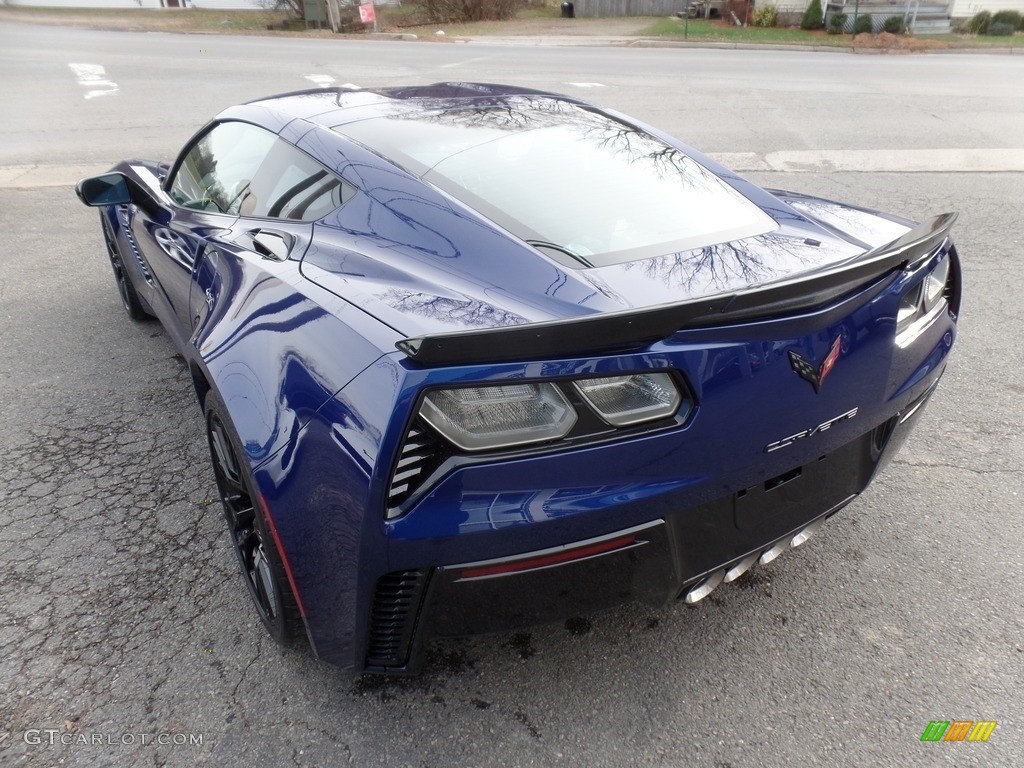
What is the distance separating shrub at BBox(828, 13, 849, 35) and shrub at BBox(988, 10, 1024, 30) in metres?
4.60

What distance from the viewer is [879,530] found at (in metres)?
2.67

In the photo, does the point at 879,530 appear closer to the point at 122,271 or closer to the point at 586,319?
the point at 586,319

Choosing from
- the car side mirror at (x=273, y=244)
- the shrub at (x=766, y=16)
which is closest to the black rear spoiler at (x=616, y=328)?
the car side mirror at (x=273, y=244)

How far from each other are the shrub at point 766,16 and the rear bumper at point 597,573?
1082 inches

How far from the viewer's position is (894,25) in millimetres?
23188

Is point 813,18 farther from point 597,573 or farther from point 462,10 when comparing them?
point 597,573

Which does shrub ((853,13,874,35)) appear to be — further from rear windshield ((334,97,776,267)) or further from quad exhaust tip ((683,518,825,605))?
quad exhaust tip ((683,518,825,605))

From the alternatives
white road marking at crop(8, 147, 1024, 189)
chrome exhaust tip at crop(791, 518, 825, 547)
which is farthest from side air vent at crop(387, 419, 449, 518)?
white road marking at crop(8, 147, 1024, 189)

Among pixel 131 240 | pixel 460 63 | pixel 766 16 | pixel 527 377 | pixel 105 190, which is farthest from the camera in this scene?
pixel 766 16

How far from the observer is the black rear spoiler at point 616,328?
1.54m

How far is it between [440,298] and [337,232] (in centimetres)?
61

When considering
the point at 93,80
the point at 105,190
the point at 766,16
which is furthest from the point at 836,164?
the point at 766,16

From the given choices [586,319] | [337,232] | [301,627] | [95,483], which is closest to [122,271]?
[95,483]

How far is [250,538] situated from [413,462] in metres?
0.96
